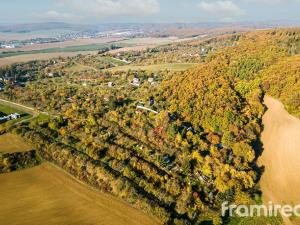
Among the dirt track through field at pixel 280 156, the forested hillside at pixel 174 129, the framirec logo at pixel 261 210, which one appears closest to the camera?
the framirec logo at pixel 261 210

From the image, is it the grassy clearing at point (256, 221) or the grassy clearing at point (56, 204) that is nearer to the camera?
the grassy clearing at point (56, 204)

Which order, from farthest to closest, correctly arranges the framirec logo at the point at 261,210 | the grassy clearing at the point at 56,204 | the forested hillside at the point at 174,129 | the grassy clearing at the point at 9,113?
the grassy clearing at the point at 9,113 < the forested hillside at the point at 174,129 < the framirec logo at the point at 261,210 < the grassy clearing at the point at 56,204

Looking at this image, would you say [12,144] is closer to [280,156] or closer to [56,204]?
[56,204]

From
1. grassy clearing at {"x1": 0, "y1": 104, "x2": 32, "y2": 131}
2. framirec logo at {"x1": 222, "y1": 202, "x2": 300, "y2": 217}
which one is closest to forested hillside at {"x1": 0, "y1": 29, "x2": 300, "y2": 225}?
framirec logo at {"x1": 222, "y1": 202, "x2": 300, "y2": 217}

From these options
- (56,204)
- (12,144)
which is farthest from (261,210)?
(12,144)

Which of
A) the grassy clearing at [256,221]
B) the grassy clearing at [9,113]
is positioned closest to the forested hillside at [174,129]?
the grassy clearing at [256,221]

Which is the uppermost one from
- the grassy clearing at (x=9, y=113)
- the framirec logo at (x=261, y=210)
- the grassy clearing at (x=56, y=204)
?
the grassy clearing at (x=9, y=113)

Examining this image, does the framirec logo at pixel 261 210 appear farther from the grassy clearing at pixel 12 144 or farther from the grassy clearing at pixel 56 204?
the grassy clearing at pixel 12 144
